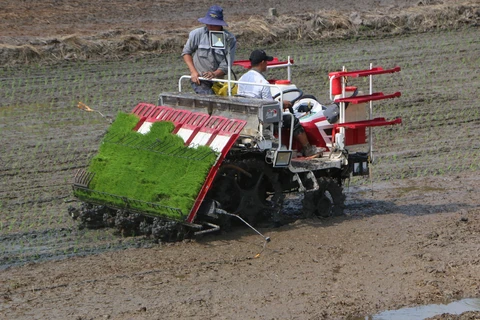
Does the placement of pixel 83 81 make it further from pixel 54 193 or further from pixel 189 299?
pixel 189 299

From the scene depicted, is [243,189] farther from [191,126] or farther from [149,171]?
[149,171]

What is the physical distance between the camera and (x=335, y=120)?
10891 millimetres

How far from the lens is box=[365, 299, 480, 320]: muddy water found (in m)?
8.26

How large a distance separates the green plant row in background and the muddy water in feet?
7.94

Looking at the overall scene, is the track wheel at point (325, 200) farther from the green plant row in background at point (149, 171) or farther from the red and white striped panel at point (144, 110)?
the red and white striped panel at point (144, 110)

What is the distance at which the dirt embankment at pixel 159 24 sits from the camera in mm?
19688

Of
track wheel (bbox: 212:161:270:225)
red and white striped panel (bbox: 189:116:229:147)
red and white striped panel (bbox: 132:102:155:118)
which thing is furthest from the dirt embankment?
track wheel (bbox: 212:161:270:225)

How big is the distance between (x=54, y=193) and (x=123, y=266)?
3.08 m

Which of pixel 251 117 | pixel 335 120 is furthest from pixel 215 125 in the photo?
pixel 335 120

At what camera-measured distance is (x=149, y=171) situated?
33.4ft

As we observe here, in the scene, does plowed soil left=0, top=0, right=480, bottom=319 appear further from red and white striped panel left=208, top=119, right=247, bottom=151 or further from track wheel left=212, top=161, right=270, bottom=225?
red and white striped panel left=208, top=119, right=247, bottom=151

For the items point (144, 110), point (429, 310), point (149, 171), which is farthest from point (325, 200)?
point (429, 310)

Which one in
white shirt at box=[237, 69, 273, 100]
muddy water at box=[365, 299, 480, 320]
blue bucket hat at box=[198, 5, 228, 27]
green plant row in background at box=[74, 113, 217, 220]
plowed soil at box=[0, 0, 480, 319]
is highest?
blue bucket hat at box=[198, 5, 228, 27]

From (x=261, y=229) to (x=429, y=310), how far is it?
268 cm
